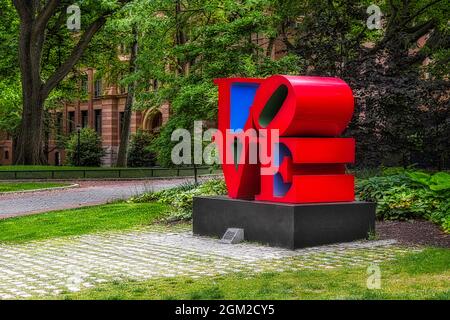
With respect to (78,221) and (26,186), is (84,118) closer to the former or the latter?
(26,186)

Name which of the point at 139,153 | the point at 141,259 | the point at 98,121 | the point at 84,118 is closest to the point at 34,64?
the point at 139,153

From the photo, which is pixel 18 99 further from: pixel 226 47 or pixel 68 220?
pixel 68 220

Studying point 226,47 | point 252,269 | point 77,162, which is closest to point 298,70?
point 226,47

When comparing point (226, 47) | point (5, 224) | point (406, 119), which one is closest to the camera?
point (5, 224)

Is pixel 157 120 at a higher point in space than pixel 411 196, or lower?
higher

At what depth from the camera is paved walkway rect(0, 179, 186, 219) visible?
21250mm

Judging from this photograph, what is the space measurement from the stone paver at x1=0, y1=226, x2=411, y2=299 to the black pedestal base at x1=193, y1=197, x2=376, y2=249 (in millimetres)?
266

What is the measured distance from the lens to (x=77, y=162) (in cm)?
5038

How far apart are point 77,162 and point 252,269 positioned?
4189cm

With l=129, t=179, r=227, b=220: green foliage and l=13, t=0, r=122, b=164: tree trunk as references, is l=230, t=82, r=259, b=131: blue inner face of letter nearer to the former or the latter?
l=129, t=179, r=227, b=220: green foliage

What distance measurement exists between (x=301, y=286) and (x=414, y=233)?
5.60 meters

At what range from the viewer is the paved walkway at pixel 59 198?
21250mm

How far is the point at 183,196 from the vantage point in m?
18.7

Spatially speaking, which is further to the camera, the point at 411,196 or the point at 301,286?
the point at 411,196
